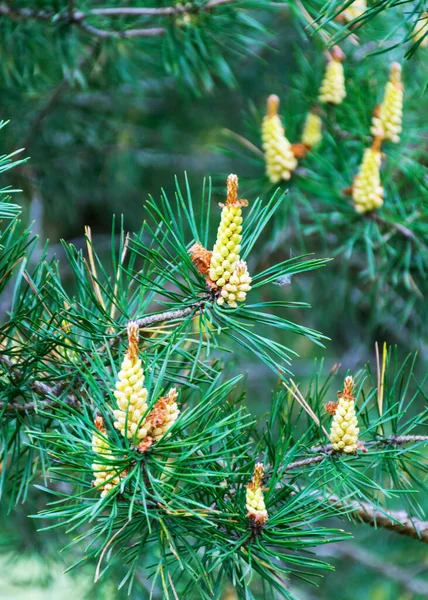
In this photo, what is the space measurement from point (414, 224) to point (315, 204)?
0.96 feet

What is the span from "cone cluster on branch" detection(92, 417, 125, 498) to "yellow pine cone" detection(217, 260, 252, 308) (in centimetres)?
13

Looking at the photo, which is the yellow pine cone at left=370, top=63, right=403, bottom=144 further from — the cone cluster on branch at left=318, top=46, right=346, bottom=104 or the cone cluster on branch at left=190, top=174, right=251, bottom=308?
the cone cluster on branch at left=190, top=174, right=251, bottom=308

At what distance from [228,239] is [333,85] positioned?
22.4 inches

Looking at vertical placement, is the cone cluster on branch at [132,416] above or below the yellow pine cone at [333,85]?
below

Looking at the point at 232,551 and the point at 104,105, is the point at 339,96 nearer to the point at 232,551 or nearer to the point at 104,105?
the point at 232,551

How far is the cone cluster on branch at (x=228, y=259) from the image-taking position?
49cm

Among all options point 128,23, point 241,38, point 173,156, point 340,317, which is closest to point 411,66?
point 241,38

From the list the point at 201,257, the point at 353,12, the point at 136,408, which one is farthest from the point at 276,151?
the point at 136,408

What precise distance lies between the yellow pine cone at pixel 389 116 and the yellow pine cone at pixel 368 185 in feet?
0.17

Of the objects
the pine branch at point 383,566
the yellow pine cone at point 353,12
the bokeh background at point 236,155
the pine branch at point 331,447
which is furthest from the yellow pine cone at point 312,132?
the pine branch at point 383,566

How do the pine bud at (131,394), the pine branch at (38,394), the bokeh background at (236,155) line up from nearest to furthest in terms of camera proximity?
1. the pine bud at (131,394)
2. the pine branch at (38,394)
3. the bokeh background at (236,155)

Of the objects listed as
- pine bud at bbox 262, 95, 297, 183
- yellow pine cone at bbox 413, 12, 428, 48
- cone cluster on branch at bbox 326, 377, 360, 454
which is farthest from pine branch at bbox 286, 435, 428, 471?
pine bud at bbox 262, 95, 297, 183

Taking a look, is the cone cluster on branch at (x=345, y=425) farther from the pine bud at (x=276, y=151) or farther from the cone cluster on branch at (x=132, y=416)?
the pine bud at (x=276, y=151)

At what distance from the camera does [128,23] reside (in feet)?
3.29
